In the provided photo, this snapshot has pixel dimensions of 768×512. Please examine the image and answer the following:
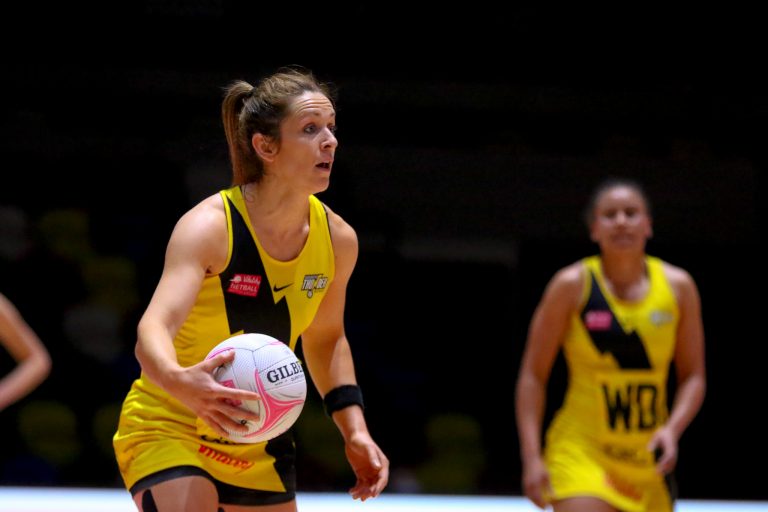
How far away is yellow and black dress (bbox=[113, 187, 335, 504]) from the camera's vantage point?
2672mm

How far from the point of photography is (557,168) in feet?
22.9

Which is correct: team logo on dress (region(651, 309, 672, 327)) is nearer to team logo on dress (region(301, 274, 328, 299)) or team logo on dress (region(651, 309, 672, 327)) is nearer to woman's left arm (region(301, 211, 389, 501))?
woman's left arm (region(301, 211, 389, 501))

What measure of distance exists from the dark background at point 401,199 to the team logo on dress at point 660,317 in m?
2.69

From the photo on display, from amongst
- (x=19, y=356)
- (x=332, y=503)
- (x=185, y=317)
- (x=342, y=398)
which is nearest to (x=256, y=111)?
(x=185, y=317)

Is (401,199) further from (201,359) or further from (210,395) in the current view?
(210,395)

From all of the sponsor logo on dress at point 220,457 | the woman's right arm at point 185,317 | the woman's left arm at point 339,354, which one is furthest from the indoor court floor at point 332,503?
the woman's right arm at point 185,317

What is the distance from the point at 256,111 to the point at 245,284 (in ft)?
1.52

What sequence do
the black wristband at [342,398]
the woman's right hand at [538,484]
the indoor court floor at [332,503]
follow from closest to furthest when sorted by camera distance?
the black wristband at [342,398] → the woman's right hand at [538,484] → the indoor court floor at [332,503]

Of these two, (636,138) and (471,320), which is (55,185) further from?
(636,138)

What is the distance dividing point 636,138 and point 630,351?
131 inches

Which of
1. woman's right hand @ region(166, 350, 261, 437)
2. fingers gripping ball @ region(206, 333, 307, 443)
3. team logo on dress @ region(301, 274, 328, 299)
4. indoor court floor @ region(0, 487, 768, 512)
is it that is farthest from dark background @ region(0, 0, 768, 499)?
woman's right hand @ region(166, 350, 261, 437)

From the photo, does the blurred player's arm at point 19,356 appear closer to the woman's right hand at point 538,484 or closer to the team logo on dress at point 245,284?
the team logo on dress at point 245,284

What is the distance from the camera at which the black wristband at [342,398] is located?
9.68ft

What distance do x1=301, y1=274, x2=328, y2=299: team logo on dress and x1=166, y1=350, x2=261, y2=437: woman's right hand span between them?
0.53 metres
